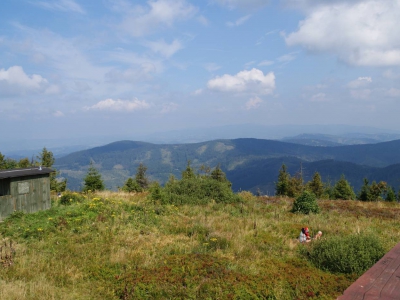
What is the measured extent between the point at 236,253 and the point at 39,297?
→ 5377 millimetres

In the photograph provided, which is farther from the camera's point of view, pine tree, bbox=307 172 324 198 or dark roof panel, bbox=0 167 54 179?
pine tree, bbox=307 172 324 198

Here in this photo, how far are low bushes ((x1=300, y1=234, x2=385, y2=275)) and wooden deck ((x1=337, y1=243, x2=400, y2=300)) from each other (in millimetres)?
2879

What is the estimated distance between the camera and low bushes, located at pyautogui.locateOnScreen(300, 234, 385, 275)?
7191 millimetres

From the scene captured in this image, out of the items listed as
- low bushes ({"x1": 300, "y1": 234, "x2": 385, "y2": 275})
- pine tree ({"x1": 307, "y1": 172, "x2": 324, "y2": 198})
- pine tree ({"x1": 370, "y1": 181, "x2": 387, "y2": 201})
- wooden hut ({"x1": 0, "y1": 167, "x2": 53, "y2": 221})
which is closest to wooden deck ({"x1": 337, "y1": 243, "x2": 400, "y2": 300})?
low bushes ({"x1": 300, "y1": 234, "x2": 385, "y2": 275})

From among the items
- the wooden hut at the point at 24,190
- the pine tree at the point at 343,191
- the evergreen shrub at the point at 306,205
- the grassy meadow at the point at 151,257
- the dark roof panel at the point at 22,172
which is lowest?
the pine tree at the point at 343,191

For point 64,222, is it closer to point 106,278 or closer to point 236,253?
point 106,278

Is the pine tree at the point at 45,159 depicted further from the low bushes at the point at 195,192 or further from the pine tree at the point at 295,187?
the pine tree at the point at 295,187

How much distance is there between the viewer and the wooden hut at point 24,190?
12508 millimetres

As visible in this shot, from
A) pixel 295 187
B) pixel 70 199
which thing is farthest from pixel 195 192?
pixel 295 187

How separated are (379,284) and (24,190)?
14.1m

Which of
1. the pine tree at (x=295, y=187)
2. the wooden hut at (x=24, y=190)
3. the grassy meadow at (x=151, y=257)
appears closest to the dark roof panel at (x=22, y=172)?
the wooden hut at (x=24, y=190)

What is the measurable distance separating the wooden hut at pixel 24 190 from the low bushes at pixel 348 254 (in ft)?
40.3

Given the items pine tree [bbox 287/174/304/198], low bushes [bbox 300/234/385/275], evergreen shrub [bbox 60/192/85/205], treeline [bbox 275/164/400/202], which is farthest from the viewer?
pine tree [bbox 287/174/304/198]

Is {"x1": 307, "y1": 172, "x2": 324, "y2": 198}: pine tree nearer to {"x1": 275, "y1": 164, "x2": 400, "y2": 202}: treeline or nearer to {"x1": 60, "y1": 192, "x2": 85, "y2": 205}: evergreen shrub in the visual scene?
{"x1": 275, "y1": 164, "x2": 400, "y2": 202}: treeline
